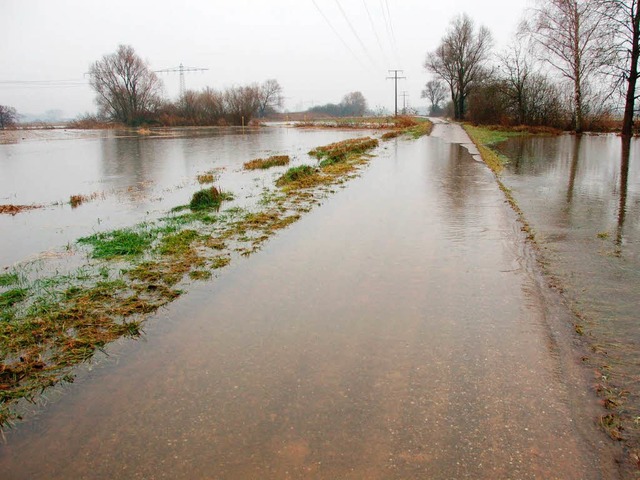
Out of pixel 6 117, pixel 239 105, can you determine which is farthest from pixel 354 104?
pixel 6 117

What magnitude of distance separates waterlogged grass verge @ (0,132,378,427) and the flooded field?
15.2 feet

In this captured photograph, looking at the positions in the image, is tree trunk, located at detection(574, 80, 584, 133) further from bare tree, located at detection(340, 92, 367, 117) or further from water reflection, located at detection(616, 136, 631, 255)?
bare tree, located at detection(340, 92, 367, 117)

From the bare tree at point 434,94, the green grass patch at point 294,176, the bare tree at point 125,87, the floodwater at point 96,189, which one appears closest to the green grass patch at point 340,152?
the floodwater at point 96,189

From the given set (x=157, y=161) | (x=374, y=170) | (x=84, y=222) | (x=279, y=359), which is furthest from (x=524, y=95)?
(x=279, y=359)

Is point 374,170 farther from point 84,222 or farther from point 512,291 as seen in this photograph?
point 512,291

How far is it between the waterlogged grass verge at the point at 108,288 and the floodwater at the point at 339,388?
34 centimetres

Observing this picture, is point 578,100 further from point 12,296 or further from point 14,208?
point 12,296

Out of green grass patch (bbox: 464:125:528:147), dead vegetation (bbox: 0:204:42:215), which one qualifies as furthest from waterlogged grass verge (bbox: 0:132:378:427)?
green grass patch (bbox: 464:125:528:147)

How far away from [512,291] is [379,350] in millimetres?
2197

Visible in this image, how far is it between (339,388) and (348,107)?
163 metres

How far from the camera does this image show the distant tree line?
6058 inches

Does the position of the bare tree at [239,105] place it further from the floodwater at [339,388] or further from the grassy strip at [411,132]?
the floodwater at [339,388]

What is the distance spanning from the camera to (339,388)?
3.66 meters

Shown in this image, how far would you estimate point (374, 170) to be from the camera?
56.4 ft
